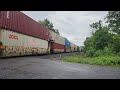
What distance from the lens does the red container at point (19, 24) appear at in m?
15.9

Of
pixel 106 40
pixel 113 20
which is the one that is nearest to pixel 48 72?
pixel 106 40

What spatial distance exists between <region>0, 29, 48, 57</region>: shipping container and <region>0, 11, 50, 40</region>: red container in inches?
19.0

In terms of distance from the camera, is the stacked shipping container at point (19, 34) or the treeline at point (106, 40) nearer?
the stacked shipping container at point (19, 34)

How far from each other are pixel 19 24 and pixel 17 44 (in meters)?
2.20

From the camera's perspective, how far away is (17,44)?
18188mm

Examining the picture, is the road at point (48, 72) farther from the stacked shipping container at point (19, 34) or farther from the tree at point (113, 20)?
the tree at point (113, 20)

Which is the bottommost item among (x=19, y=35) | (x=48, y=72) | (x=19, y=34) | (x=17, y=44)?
(x=48, y=72)

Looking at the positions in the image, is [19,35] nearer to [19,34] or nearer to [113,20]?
[19,34]

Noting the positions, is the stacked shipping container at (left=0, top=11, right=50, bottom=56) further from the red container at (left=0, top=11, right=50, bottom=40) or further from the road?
the road

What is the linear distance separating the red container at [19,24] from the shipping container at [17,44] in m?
0.48

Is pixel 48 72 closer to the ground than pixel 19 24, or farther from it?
closer to the ground

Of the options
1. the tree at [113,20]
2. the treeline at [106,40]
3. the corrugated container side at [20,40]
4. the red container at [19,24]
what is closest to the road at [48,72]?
the corrugated container side at [20,40]
